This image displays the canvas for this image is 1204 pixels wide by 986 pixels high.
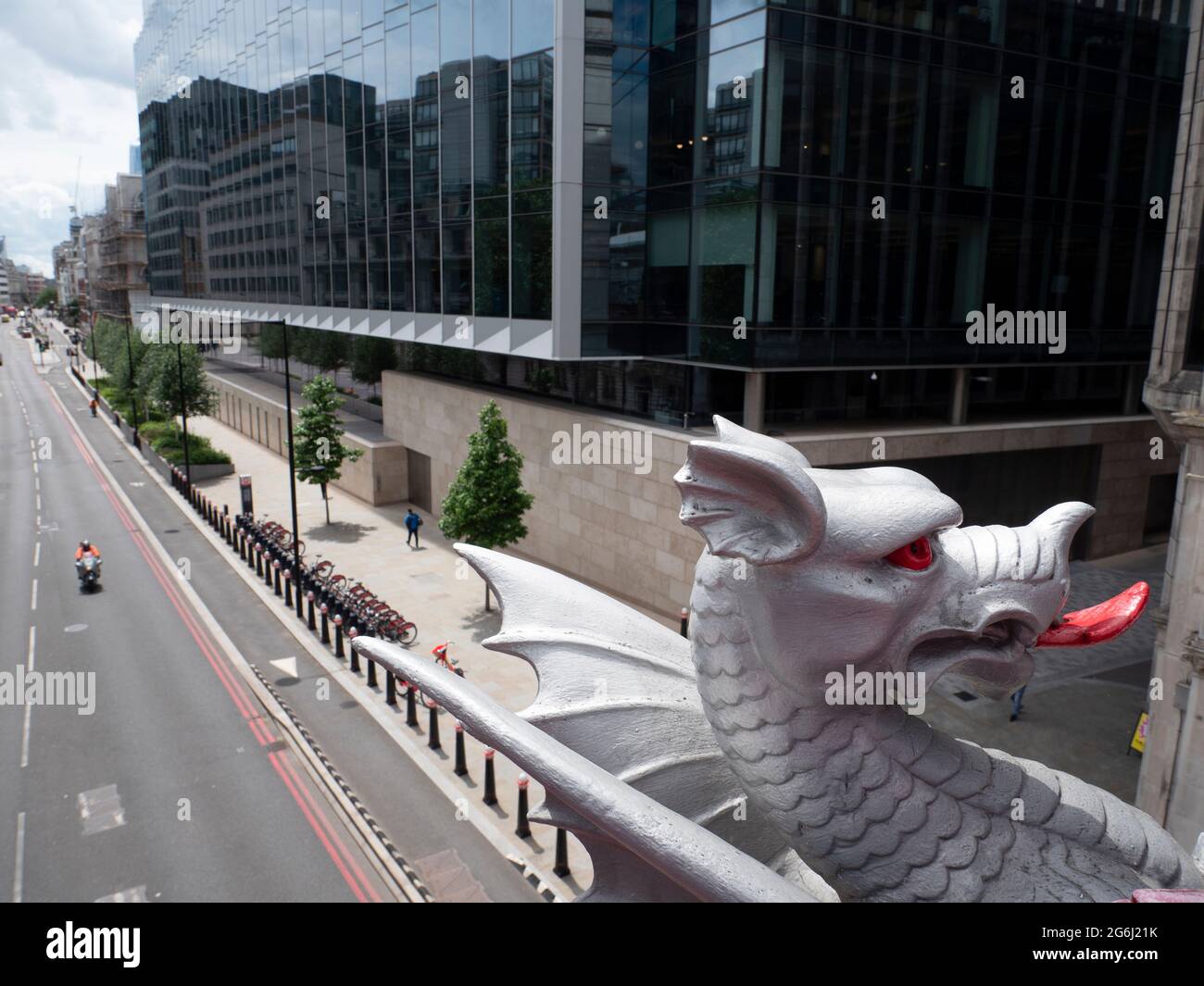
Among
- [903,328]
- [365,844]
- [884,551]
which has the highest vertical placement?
[903,328]

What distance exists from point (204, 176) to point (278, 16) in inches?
676

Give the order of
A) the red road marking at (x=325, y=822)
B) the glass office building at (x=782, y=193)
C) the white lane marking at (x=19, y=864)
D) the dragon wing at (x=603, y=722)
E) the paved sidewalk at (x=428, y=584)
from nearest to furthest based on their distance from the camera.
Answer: the dragon wing at (x=603, y=722) → the white lane marking at (x=19, y=864) → the red road marking at (x=325, y=822) → the paved sidewalk at (x=428, y=584) → the glass office building at (x=782, y=193)

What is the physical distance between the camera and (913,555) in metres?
4.41

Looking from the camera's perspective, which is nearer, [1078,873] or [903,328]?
[1078,873]

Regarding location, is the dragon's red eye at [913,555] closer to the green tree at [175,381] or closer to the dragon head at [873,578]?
the dragon head at [873,578]

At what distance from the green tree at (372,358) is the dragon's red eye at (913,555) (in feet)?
109

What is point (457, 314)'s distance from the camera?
25125mm

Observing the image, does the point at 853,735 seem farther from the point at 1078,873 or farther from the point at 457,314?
the point at 457,314

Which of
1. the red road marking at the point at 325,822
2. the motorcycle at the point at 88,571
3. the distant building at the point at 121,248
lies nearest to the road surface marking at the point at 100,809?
the red road marking at the point at 325,822

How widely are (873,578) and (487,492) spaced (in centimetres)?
1663

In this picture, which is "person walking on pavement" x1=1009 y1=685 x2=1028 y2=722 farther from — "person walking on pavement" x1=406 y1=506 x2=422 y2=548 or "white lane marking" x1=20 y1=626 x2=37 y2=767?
"person walking on pavement" x1=406 y1=506 x2=422 y2=548

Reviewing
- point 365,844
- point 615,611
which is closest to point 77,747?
point 365,844

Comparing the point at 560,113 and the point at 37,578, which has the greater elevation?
the point at 560,113

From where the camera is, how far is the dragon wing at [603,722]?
12.9 ft
